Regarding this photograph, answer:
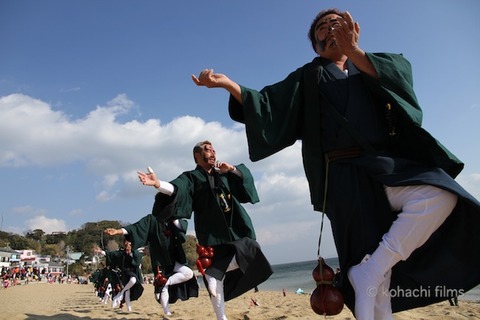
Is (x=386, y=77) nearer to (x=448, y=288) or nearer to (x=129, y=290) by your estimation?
(x=448, y=288)

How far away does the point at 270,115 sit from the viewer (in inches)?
95.9

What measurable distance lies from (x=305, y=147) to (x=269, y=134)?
0.27 metres

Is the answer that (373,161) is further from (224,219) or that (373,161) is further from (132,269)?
(132,269)

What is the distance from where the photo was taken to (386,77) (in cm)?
217

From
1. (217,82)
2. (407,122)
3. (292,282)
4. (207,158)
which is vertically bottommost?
(292,282)

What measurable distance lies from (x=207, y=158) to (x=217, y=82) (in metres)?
2.46

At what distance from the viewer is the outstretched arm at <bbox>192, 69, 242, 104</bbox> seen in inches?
92.0

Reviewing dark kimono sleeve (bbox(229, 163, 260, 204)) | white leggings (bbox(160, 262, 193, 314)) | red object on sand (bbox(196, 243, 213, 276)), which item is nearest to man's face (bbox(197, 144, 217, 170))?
dark kimono sleeve (bbox(229, 163, 260, 204))

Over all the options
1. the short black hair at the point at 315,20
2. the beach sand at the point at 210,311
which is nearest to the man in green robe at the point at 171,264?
the beach sand at the point at 210,311

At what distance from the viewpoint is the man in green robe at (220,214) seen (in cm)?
416

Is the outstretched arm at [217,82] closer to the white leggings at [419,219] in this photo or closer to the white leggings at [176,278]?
the white leggings at [419,219]

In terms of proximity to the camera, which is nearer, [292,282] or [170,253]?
[170,253]

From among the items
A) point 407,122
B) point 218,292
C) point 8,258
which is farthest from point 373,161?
point 8,258

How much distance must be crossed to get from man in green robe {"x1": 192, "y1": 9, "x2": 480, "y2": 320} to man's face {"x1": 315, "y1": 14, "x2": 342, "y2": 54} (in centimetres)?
26
